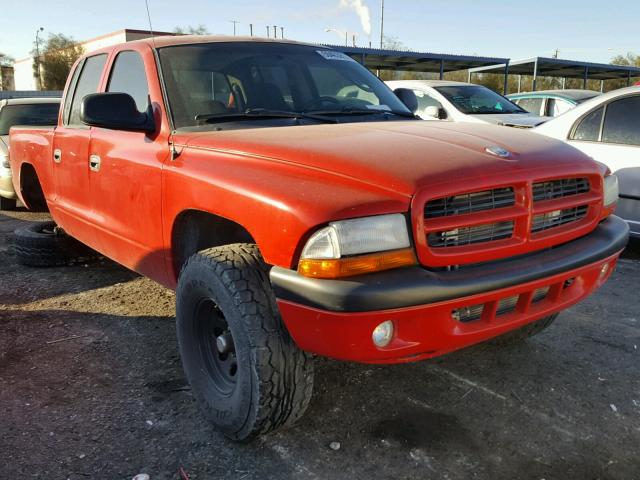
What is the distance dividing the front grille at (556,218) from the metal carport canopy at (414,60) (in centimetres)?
1944

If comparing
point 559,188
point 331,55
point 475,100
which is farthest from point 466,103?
point 559,188

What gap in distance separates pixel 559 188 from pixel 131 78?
2502mm

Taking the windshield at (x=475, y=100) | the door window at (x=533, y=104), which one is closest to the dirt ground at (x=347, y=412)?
the windshield at (x=475, y=100)

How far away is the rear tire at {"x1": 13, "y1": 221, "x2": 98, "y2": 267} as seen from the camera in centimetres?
500

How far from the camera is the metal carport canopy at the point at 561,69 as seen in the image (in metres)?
24.1

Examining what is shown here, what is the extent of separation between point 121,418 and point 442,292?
1.65 m

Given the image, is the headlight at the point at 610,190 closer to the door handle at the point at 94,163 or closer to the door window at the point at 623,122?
the door window at the point at 623,122

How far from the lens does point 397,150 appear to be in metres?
2.33

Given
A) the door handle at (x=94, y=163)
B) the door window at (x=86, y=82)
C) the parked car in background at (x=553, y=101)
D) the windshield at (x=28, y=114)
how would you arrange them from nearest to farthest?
the door handle at (x=94, y=163) → the door window at (x=86, y=82) → the windshield at (x=28, y=114) → the parked car in background at (x=553, y=101)

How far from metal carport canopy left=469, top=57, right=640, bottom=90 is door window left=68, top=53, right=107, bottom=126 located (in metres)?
22.2

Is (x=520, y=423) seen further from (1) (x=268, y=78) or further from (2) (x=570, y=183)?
(1) (x=268, y=78)

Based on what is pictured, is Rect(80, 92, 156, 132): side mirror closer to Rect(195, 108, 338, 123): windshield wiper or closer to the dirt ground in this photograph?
Rect(195, 108, 338, 123): windshield wiper

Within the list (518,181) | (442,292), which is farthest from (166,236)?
(518,181)

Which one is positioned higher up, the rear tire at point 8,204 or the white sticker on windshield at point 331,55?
the white sticker on windshield at point 331,55
